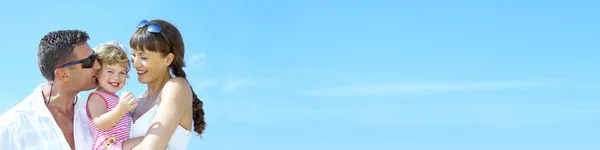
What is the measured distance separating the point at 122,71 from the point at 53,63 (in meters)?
0.83

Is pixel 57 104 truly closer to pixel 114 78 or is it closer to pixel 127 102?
pixel 114 78

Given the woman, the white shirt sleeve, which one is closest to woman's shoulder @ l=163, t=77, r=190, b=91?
the woman

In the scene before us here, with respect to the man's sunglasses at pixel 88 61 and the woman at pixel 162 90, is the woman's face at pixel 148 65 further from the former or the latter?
the man's sunglasses at pixel 88 61

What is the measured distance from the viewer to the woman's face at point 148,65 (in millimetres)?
5957

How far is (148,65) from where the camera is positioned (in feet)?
19.5

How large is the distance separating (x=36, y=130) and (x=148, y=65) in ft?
4.99

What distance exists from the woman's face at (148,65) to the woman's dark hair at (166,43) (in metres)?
0.04

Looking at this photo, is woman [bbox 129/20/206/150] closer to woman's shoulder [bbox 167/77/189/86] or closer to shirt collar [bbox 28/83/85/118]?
woman's shoulder [bbox 167/77/189/86]

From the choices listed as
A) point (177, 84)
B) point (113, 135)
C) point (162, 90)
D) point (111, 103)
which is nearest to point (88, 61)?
point (111, 103)

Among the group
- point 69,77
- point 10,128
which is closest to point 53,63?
point 69,77

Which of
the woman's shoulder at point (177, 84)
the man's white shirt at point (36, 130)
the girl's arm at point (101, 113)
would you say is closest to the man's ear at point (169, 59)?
the woman's shoulder at point (177, 84)

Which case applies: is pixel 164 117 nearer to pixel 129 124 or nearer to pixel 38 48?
pixel 129 124

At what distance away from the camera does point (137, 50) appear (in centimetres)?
600

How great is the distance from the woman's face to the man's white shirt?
106cm
